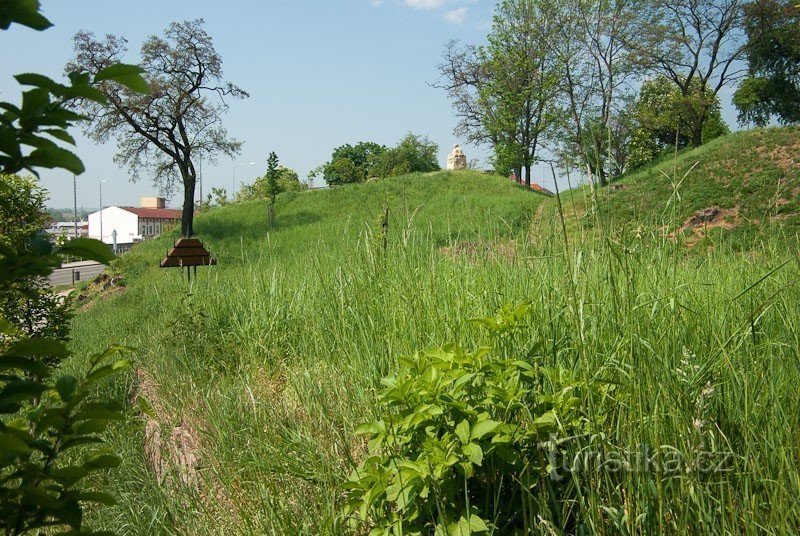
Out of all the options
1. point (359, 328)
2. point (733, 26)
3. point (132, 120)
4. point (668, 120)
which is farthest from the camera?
point (733, 26)

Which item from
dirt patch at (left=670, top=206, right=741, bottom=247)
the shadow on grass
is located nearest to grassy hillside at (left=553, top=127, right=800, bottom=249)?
dirt patch at (left=670, top=206, right=741, bottom=247)

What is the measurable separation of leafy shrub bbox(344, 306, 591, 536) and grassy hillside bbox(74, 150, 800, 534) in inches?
4.3

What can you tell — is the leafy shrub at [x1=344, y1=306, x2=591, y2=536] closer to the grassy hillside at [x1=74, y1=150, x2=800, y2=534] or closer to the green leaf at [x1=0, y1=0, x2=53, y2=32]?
the grassy hillside at [x1=74, y1=150, x2=800, y2=534]

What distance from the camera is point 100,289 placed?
16328mm

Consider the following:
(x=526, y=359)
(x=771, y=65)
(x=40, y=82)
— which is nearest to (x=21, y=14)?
(x=40, y=82)

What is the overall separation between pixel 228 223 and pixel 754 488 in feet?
68.0

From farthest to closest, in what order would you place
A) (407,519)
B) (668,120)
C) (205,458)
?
1. (668,120)
2. (205,458)
3. (407,519)

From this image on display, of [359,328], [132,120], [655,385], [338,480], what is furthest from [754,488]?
[132,120]

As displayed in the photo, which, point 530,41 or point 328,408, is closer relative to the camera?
point 328,408

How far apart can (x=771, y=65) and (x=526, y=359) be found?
110ft

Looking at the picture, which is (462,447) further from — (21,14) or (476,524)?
(21,14)

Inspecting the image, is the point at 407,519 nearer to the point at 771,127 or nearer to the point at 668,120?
the point at 771,127

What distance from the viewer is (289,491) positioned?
240 cm

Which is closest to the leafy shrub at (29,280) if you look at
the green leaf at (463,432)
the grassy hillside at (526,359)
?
the grassy hillside at (526,359)
